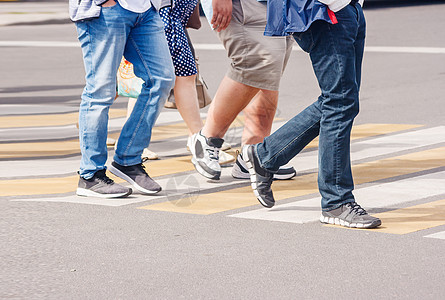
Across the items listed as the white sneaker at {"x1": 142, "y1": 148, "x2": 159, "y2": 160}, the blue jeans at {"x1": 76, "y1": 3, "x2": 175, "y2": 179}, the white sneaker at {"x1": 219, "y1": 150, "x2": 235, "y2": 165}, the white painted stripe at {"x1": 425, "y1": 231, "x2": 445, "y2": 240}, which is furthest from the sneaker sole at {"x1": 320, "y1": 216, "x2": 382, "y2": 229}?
the white sneaker at {"x1": 142, "y1": 148, "x2": 159, "y2": 160}

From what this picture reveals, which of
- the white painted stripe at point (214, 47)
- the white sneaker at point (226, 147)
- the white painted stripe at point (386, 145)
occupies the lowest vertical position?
the white painted stripe at point (214, 47)

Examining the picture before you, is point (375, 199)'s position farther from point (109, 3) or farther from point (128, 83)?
point (128, 83)

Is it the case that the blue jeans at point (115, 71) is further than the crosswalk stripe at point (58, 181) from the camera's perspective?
No

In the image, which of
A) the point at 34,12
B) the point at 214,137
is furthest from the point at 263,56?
the point at 34,12

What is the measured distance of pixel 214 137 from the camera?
6.55m

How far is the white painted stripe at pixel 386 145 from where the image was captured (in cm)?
716

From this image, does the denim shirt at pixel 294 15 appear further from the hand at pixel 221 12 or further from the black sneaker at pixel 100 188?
the black sneaker at pixel 100 188

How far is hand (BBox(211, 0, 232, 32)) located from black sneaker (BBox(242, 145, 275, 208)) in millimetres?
975

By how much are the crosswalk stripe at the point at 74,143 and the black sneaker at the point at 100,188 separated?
5.31ft

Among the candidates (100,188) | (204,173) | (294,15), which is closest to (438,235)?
(294,15)

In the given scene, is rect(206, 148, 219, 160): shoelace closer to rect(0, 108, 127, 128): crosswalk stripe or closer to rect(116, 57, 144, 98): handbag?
rect(116, 57, 144, 98): handbag

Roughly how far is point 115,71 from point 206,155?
36.6 inches

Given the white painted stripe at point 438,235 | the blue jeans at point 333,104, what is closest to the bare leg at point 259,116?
the blue jeans at point 333,104

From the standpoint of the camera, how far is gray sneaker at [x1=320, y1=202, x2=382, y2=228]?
514cm
